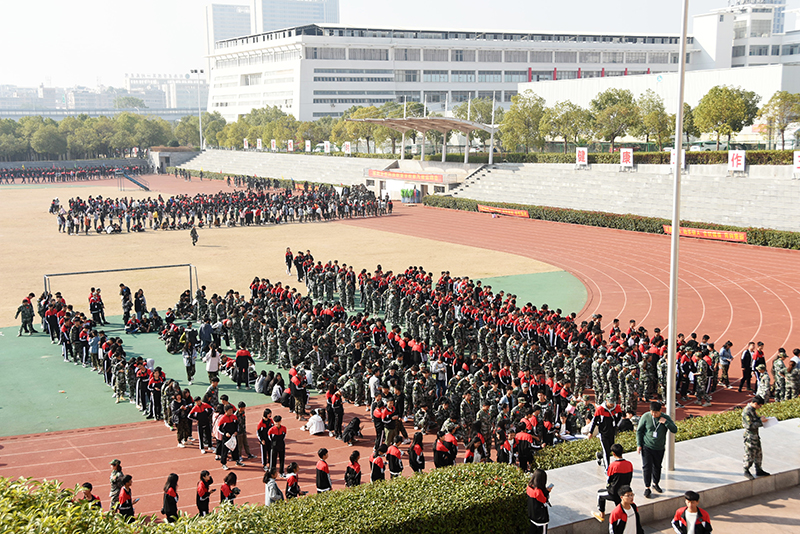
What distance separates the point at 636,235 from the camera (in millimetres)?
35250

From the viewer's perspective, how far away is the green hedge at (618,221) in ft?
99.3

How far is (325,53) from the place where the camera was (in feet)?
357

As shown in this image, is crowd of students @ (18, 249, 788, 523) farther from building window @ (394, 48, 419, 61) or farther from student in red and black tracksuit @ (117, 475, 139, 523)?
building window @ (394, 48, 419, 61)

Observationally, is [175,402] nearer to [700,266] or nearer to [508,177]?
[700,266]

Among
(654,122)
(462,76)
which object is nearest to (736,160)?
(654,122)

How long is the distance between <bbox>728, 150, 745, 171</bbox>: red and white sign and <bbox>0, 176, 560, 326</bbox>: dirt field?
535 inches

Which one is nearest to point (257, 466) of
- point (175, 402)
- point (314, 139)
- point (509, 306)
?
point (175, 402)

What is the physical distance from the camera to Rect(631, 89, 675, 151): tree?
46.2 meters

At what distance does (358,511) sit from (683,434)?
6085mm

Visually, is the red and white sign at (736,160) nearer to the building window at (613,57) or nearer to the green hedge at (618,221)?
the green hedge at (618,221)

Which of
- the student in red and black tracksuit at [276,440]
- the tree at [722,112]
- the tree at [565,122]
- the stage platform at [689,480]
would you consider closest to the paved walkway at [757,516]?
the stage platform at [689,480]

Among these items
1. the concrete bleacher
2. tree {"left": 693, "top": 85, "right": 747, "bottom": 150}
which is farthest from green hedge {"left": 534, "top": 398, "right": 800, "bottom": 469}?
the concrete bleacher

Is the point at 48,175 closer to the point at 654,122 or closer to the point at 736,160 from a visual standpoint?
the point at 654,122

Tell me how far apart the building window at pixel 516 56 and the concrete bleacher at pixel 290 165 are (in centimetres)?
4551
